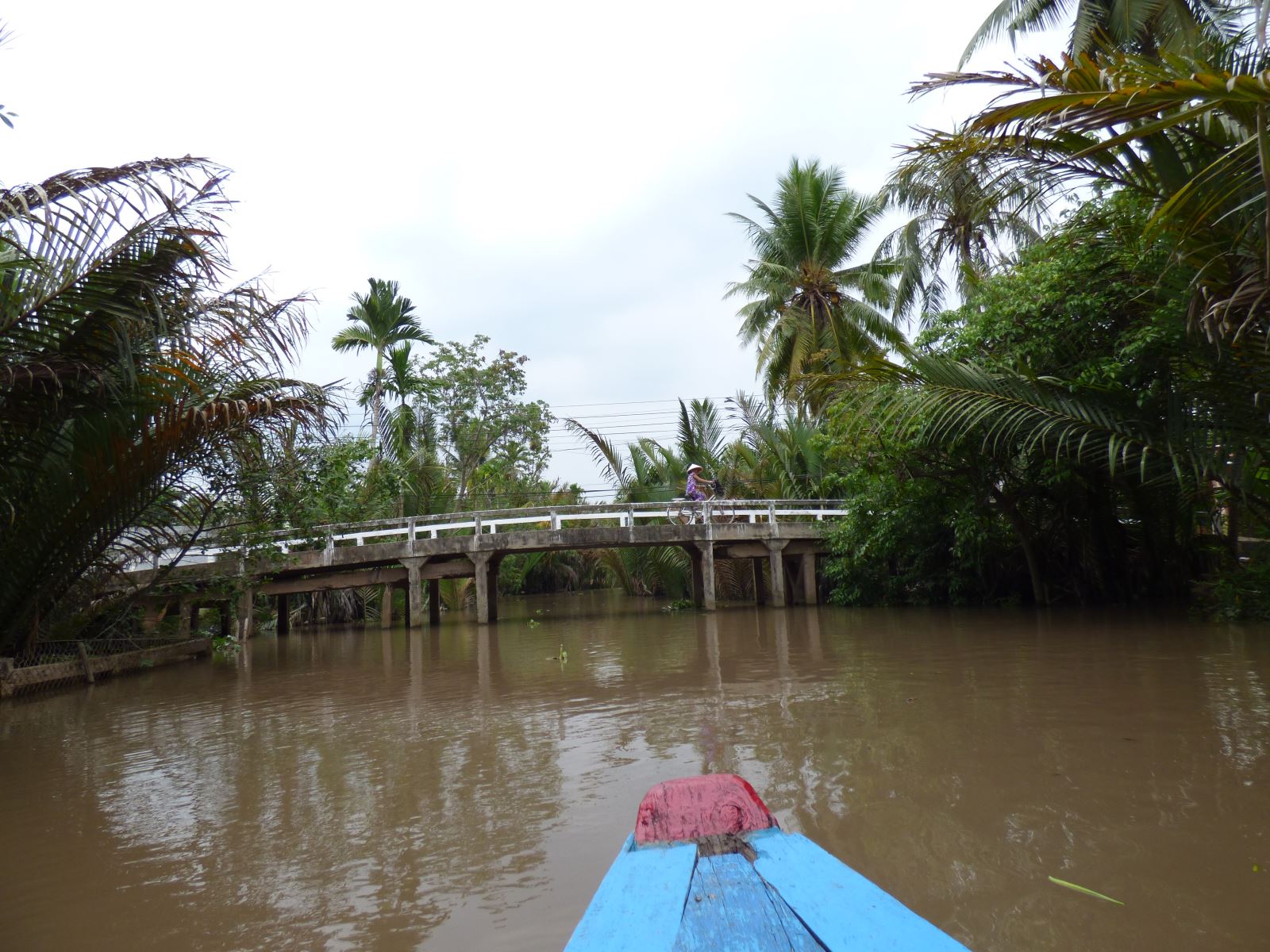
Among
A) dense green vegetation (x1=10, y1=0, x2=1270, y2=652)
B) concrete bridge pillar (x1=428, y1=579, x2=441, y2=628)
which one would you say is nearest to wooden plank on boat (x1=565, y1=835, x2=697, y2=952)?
dense green vegetation (x1=10, y1=0, x2=1270, y2=652)

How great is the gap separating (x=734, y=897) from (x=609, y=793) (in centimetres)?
258

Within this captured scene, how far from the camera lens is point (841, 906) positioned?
1942 mm

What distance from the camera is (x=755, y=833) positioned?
2.46 metres

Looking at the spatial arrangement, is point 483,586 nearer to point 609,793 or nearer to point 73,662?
point 73,662

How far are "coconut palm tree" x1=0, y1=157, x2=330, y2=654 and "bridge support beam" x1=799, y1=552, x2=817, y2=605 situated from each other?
44.5 ft

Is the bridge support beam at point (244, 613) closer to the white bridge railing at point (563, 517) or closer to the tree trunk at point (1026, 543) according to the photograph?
the white bridge railing at point (563, 517)

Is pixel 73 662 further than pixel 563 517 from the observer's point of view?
No

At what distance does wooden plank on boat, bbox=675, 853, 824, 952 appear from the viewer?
1.80 meters

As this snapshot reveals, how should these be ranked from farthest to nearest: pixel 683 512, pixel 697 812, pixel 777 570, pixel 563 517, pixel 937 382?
pixel 777 570
pixel 683 512
pixel 563 517
pixel 937 382
pixel 697 812

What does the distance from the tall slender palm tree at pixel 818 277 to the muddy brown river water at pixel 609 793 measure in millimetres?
14255

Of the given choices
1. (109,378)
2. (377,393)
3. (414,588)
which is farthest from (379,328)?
(109,378)

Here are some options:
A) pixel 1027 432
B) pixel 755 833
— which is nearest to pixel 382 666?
pixel 1027 432

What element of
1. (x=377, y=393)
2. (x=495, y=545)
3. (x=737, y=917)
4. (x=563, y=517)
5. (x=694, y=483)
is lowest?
(x=737, y=917)

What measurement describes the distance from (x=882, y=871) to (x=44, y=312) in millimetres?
5711
